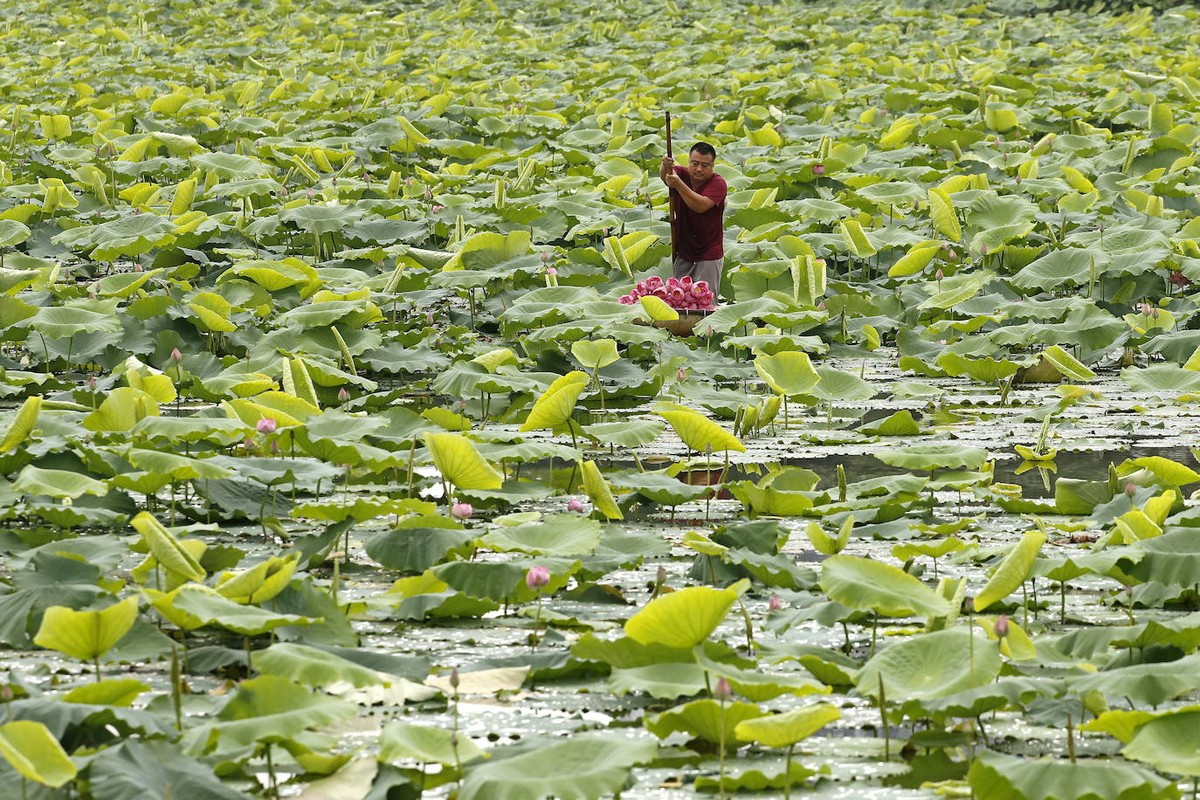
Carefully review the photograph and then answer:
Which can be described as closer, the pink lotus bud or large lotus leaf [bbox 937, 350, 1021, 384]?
the pink lotus bud

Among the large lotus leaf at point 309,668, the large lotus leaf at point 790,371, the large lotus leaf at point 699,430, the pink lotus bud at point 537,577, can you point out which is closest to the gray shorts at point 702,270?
the large lotus leaf at point 790,371

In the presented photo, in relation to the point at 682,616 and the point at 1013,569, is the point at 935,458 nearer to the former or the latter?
the point at 1013,569

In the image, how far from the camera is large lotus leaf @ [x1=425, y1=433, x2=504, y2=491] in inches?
A: 118

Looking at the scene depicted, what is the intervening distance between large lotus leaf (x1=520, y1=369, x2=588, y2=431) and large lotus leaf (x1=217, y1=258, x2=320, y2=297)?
1.88 meters

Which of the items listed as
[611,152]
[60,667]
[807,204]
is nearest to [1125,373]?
[807,204]

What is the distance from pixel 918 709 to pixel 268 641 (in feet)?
3.19

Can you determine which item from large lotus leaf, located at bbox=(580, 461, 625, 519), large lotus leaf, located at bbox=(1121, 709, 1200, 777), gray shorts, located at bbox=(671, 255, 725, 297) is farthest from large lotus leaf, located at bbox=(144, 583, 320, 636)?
gray shorts, located at bbox=(671, 255, 725, 297)

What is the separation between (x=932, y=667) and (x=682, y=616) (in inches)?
13.4

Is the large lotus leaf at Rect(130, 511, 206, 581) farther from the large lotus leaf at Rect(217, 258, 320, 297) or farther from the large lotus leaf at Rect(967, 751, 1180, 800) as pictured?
the large lotus leaf at Rect(217, 258, 320, 297)

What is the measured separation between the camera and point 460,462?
3064mm

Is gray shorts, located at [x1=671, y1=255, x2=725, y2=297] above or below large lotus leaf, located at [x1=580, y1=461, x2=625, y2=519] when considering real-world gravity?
below

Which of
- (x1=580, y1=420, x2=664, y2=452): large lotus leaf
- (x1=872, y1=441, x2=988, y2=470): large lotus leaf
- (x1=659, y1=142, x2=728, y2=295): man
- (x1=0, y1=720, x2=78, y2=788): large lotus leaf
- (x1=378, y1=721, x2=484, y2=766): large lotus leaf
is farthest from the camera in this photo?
(x1=659, y1=142, x2=728, y2=295): man

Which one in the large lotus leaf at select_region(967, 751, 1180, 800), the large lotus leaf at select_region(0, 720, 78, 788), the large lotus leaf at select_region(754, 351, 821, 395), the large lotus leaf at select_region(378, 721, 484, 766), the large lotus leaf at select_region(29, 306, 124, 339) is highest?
the large lotus leaf at select_region(0, 720, 78, 788)

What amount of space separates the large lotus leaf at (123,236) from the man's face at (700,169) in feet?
6.27
